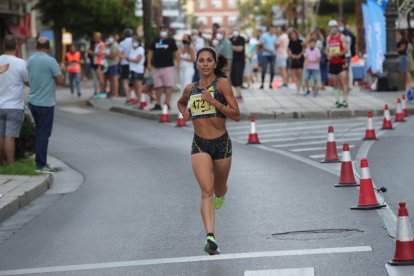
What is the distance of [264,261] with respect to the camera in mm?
8656

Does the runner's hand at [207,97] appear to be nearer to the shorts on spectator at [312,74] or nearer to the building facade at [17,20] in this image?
the shorts on spectator at [312,74]

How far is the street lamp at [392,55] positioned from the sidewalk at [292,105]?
63 centimetres

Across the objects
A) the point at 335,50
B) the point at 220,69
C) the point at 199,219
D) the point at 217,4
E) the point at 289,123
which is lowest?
the point at 217,4

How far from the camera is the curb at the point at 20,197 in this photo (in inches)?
479

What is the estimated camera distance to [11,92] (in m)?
15.3

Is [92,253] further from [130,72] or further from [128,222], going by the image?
[130,72]

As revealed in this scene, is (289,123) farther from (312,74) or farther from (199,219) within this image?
(199,219)

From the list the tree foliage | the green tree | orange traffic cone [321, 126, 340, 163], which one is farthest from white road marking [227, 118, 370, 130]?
the tree foliage

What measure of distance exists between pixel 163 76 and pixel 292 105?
10.2 ft

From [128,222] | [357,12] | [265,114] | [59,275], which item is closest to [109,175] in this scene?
[128,222]

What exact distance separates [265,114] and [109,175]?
9385mm

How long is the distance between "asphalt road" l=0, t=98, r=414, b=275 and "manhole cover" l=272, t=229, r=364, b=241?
0.04ft

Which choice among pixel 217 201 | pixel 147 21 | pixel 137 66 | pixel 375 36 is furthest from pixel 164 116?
pixel 217 201

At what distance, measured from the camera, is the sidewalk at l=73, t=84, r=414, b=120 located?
2480 centimetres
